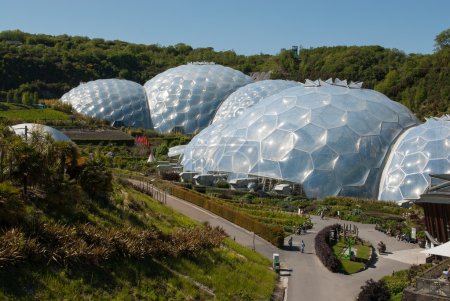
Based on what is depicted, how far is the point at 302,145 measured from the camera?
125 ft

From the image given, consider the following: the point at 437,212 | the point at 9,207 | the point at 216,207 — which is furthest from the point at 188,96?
the point at 9,207

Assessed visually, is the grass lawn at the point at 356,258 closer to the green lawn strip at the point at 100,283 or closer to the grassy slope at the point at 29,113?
the green lawn strip at the point at 100,283

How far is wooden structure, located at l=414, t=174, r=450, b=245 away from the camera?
22.8 m

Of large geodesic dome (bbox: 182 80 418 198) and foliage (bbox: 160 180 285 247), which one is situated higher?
large geodesic dome (bbox: 182 80 418 198)

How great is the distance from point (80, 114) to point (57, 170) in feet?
184

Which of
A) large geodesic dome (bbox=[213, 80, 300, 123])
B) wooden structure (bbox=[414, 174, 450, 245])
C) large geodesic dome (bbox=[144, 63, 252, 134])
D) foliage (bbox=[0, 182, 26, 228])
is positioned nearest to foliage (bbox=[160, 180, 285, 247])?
wooden structure (bbox=[414, 174, 450, 245])

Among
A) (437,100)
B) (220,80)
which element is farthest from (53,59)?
(437,100)

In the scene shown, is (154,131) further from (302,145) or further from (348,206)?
(348,206)

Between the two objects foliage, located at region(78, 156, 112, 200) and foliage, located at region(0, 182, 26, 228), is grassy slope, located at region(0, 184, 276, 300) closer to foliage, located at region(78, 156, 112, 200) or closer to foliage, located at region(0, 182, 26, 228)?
foliage, located at region(78, 156, 112, 200)

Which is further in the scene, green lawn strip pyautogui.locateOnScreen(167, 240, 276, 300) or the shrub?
the shrub

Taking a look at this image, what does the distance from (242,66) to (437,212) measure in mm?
99522

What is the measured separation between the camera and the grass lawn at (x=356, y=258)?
22.7 m

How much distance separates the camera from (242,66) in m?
120

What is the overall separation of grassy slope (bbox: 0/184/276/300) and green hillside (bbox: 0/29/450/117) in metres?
57.2
